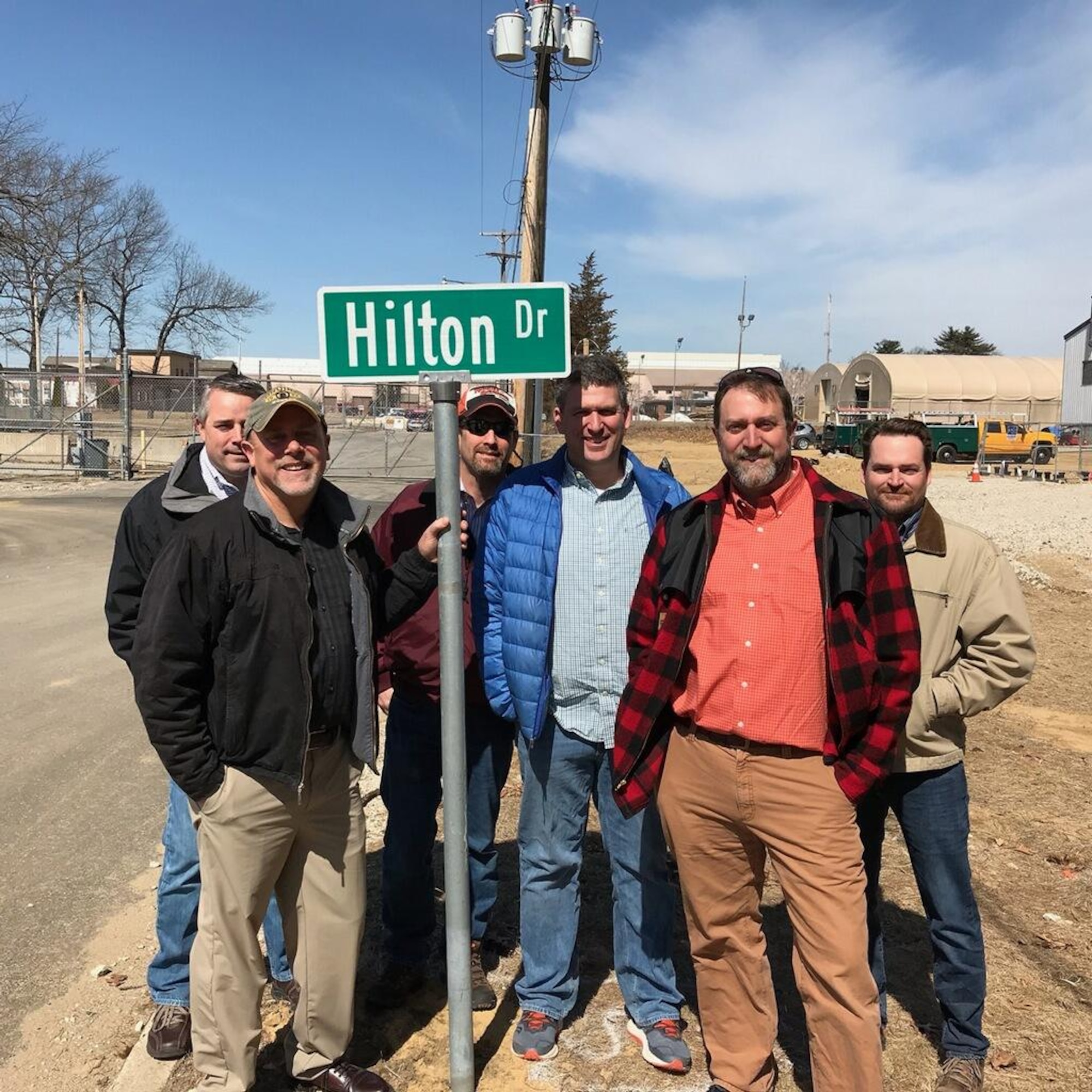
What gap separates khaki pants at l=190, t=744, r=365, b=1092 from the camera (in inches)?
99.2

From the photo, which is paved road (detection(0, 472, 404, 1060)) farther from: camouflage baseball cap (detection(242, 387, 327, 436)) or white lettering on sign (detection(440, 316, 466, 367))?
white lettering on sign (detection(440, 316, 466, 367))

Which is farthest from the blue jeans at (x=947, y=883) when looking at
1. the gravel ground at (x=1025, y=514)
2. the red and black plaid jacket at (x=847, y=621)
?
the gravel ground at (x=1025, y=514)

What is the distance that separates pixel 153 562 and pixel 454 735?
109 cm

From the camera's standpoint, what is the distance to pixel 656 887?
10.1 feet

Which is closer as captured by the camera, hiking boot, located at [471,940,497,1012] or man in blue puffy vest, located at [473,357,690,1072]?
man in blue puffy vest, located at [473,357,690,1072]

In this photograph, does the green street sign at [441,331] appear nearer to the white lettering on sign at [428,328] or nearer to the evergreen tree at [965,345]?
the white lettering on sign at [428,328]

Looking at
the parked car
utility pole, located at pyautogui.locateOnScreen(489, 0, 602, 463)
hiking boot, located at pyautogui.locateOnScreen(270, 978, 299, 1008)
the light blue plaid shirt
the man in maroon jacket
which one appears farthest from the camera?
the parked car

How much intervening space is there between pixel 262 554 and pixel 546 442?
25067mm

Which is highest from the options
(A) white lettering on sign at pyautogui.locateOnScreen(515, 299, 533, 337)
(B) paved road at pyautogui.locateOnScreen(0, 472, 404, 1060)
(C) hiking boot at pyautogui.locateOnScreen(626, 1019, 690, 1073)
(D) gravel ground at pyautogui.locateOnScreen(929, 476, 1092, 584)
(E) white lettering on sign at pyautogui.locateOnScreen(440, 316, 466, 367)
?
(A) white lettering on sign at pyautogui.locateOnScreen(515, 299, 533, 337)

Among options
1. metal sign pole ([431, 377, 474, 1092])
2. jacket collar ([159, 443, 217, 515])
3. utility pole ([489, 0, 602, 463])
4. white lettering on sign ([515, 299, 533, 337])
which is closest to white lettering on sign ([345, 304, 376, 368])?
metal sign pole ([431, 377, 474, 1092])

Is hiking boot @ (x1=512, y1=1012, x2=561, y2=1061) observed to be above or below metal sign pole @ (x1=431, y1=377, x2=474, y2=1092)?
below

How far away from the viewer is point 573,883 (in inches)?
122

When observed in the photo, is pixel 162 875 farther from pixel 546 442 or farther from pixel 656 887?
pixel 546 442

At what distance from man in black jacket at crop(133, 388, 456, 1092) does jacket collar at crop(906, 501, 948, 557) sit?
57.6 inches
